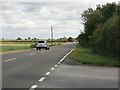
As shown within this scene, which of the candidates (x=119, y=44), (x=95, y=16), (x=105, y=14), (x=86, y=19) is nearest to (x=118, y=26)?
(x=119, y=44)

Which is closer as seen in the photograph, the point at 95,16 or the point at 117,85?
the point at 117,85

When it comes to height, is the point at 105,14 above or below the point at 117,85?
above

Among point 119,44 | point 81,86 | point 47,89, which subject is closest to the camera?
point 47,89

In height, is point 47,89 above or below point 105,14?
below

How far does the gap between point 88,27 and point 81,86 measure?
56.5 metres

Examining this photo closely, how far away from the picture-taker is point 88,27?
229 ft

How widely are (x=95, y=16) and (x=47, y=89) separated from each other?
184ft

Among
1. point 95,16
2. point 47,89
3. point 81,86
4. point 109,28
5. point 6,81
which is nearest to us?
point 47,89

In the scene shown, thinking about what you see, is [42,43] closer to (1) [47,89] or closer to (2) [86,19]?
(2) [86,19]

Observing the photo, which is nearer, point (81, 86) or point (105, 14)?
point (81, 86)

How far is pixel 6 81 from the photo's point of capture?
49.4ft

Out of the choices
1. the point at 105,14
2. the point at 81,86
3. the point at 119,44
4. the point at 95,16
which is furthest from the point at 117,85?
the point at 95,16

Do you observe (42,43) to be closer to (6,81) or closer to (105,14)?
(105,14)

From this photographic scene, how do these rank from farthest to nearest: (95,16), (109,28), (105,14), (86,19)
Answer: (86,19), (95,16), (105,14), (109,28)
